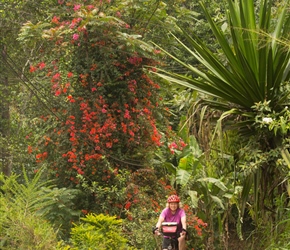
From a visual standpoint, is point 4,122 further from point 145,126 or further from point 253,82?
point 253,82

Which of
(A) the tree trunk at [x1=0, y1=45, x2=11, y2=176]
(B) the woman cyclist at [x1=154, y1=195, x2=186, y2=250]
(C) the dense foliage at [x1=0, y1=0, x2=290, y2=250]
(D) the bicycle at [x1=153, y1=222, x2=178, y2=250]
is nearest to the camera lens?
(B) the woman cyclist at [x1=154, y1=195, x2=186, y2=250]

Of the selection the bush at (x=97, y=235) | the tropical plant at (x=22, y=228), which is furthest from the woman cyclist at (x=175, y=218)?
the tropical plant at (x=22, y=228)

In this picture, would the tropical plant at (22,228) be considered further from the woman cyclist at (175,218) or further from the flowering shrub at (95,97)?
the flowering shrub at (95,97)

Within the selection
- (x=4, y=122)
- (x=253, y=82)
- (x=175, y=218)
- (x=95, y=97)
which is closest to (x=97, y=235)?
(x=175, y=218)

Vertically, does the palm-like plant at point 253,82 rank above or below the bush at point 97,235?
above

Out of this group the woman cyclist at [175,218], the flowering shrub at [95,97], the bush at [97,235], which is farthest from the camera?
the flowering shrub at [95,97]

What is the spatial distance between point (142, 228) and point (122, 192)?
1.06 m

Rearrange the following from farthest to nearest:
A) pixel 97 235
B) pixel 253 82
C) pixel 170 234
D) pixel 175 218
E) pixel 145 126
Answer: pixel 145 126 < pixel 253 82 < pixel 175 218 < pixel 170 234 < pixel 97 235

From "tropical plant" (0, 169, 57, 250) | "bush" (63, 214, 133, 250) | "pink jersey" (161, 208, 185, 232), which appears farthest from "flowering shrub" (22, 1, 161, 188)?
"bush" (63, 214, 133, 250)

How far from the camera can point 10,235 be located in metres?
7.63

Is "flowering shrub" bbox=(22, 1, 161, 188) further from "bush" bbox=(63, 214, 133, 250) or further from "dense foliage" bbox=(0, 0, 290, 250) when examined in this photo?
"bush" bbox=(63, 214, 133, 250)

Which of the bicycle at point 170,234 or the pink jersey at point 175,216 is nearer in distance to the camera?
the bicycle at point 170,234

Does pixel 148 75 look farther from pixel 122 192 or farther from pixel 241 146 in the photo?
pixel 241 146

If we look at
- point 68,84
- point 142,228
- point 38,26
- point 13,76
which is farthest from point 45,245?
point 13,76
